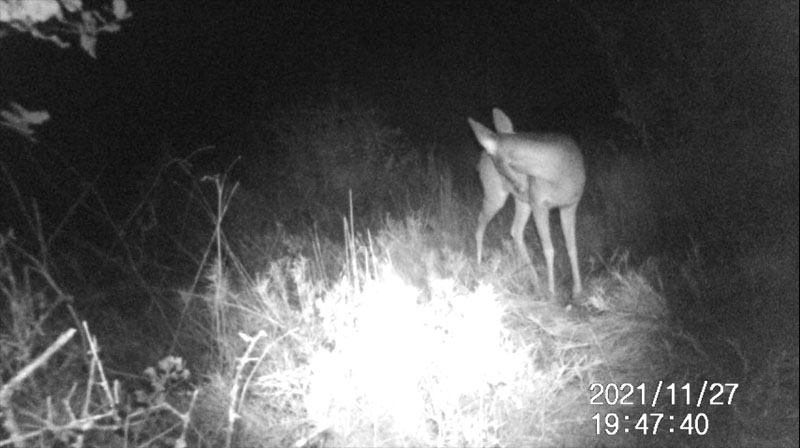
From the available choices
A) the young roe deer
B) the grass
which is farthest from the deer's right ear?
the grass

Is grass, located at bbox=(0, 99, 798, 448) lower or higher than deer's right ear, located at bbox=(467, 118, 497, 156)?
lower

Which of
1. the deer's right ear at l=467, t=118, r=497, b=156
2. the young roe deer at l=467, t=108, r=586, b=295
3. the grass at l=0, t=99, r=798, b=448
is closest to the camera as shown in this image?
the grass at l=0, t=99, r=798, b=448

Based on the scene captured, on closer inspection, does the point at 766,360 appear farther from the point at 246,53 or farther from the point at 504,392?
the point at 246,53

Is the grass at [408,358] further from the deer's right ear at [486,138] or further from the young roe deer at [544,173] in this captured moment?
the deer's right ear at [486,138]

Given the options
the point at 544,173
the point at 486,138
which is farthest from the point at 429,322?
the point at 486,138

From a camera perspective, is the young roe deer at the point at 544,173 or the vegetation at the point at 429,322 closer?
the vegetation at the point at 429,322

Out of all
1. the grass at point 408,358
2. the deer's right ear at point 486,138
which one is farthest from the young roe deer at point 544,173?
the grass at point 408,358

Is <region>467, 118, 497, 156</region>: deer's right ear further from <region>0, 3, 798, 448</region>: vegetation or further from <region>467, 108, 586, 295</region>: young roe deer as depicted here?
<region>0, 3, 798, 448</region>: vegetation

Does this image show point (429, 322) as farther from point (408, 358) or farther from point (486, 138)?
point (486, 138)

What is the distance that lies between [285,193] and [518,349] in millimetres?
6584

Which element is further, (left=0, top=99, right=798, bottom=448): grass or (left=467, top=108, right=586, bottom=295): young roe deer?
(left=467, top=108, right=586, bottom=295): young roe deer

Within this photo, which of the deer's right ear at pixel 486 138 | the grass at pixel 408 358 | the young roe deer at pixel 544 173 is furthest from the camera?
the deer's right ear at pixel 486 138

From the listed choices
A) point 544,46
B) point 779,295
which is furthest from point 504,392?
point 544,46

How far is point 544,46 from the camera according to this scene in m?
14.7
